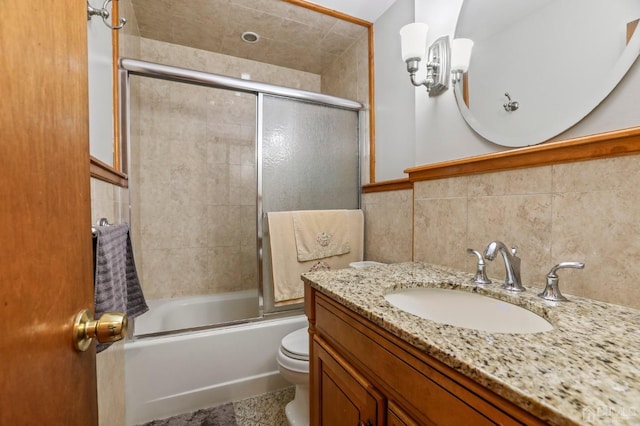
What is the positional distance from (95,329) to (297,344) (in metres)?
1.14

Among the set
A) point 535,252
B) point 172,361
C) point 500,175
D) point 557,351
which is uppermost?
point 500,175

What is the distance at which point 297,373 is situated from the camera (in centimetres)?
130

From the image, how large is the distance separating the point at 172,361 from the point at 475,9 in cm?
213

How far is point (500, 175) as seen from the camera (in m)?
0.97

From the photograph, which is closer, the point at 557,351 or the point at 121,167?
the point at 557,351

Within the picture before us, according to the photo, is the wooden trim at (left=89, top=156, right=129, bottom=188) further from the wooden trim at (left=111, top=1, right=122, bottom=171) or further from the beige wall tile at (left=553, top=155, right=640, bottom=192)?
the beige wall tile at (left=553, top=155, right=640, bottom=192)

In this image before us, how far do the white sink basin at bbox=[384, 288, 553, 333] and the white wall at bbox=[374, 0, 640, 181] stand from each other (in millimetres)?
539

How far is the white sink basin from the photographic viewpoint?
2.45ft

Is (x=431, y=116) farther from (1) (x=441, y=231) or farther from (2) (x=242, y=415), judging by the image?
(2) (x=242, y=415)

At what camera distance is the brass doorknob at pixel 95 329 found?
0.41 metres

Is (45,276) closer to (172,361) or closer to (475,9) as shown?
(172,361)

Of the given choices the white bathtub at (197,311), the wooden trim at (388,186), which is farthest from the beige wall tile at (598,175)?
the white bathtub at (197,311)

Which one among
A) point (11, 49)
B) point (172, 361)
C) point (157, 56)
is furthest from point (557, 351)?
point (157, 56)

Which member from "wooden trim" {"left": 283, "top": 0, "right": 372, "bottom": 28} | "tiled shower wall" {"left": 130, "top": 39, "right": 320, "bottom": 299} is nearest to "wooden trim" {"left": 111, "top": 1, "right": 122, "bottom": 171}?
"tiled shower wall" {"left": 130, "top": 39, "right": 320, "bottom": 299}
